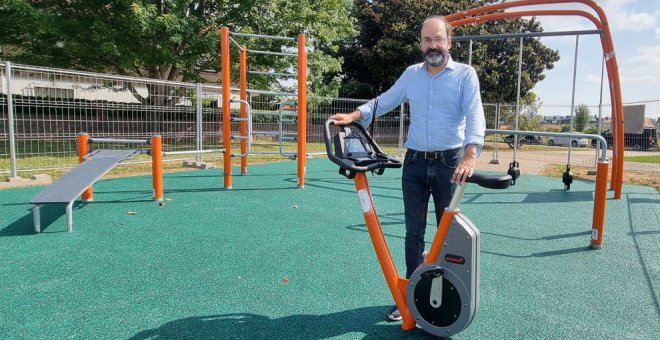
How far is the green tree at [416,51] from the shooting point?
60.3 feet

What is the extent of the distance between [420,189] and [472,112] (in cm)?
54

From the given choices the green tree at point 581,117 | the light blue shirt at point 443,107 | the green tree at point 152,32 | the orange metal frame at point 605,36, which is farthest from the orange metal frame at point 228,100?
the green tree at point 581,117

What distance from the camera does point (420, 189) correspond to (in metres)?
2.42

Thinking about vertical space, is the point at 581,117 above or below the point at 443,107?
above

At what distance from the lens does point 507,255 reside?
145 inches

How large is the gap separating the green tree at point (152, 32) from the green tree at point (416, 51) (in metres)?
5.51

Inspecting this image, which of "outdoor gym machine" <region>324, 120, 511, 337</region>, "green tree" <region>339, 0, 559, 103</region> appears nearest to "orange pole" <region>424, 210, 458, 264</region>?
"outdoor gym machine" <region>324, 120, 511, 337</region>

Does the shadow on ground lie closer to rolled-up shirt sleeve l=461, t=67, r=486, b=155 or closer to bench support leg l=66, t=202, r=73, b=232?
rolled-up shirt sleeve l=461, t=67, r=486, b=155

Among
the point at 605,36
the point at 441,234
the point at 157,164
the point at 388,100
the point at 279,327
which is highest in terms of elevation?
the point at 605,36

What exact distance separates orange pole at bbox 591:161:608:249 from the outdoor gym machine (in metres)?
2.59

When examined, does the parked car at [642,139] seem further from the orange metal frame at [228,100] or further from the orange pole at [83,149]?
the orange pole at [83,149]

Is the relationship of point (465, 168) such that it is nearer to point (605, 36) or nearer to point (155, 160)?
point (155, 160)

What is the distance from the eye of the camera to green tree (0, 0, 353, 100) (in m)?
11.3

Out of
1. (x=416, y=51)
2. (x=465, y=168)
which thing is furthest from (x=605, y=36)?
(x=416, y=51)
